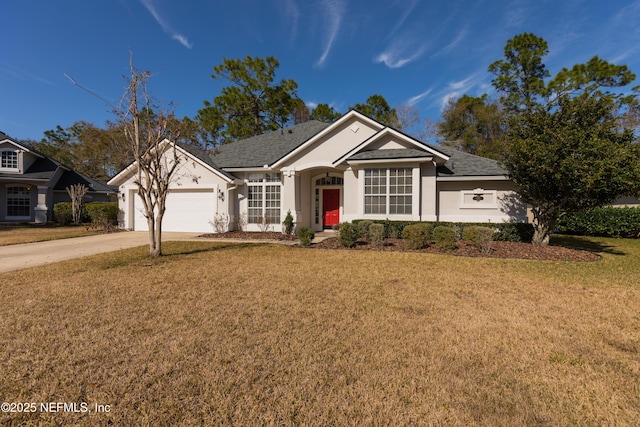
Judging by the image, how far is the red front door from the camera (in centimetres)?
1619

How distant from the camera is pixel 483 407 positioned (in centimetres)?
249

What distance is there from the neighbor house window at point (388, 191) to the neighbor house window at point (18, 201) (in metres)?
26.4

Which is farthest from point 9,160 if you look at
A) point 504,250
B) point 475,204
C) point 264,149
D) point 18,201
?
point 504,250

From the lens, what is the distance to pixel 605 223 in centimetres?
1507

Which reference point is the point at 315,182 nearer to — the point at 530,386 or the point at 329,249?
the point at 329,249

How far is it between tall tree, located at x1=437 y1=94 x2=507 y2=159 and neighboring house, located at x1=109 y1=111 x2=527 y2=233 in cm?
1937

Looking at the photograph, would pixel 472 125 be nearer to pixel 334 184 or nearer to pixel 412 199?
pixel 334 184

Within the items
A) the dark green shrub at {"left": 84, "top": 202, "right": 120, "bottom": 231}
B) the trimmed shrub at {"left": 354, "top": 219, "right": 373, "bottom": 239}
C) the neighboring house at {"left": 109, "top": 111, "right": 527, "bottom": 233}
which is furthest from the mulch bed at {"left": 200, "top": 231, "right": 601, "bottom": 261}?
the dark green shrub at {"left": 84, "top": 202, "right": 120, "bottom": 231}

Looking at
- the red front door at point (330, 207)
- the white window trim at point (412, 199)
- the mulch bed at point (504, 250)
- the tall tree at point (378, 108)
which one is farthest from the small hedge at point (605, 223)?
the tall tree at point (378, 108)

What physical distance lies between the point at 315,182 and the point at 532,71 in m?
26.0

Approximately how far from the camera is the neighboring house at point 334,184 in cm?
1282

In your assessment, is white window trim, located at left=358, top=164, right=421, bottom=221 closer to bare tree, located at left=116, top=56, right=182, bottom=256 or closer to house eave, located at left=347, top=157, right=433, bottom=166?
house eave, located at left=347, top=157, right=433, bottom=166

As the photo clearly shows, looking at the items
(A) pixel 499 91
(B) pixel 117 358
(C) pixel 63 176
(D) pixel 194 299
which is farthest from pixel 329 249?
(A) pixel 499 91

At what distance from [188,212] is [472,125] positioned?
104 ft
